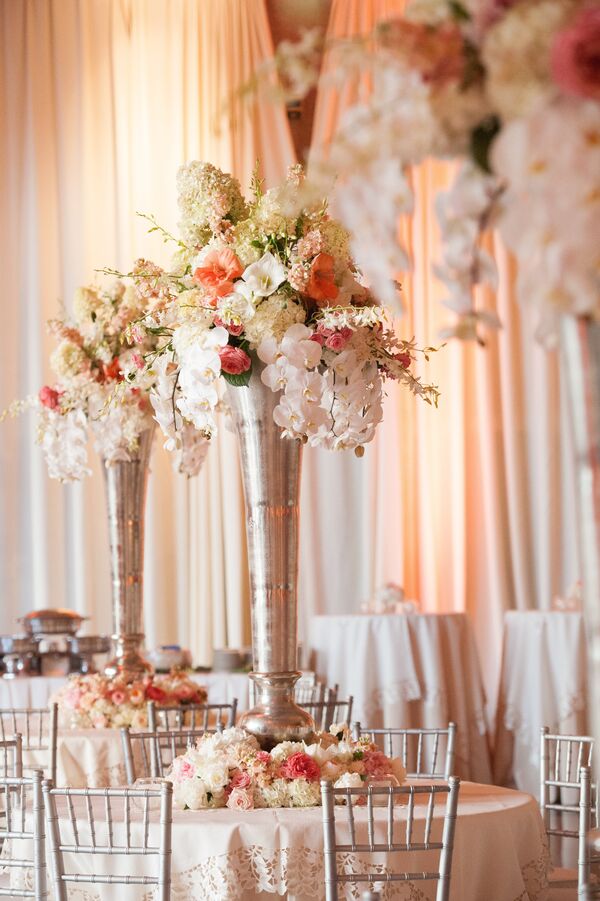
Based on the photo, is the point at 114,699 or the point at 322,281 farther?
the point at 114,699

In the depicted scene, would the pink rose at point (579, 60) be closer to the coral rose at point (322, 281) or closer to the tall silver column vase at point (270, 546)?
the coral rose at point (322, 281)

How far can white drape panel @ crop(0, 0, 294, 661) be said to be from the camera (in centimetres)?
919

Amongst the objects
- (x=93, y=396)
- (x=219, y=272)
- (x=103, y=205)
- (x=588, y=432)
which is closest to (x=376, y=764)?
(x=219, y=272)

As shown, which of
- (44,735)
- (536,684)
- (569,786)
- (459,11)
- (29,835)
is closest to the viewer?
(459,11)

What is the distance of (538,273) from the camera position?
1.15 meters

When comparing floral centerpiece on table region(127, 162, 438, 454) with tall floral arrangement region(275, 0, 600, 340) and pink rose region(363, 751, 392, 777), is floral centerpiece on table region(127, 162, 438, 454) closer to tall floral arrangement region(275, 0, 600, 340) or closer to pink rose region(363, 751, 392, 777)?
pink rose region(363, 751, 392, 777)

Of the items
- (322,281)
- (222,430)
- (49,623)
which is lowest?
(49,623)

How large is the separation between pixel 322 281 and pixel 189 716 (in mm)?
2885

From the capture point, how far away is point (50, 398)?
4.80m

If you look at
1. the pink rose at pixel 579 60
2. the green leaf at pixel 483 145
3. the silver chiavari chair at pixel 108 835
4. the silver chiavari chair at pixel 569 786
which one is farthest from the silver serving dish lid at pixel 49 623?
the pink rose at pixel 579 60

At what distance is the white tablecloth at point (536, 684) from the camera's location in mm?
6535

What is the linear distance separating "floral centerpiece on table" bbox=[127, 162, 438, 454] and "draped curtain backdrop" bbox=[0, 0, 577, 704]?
5862 mm

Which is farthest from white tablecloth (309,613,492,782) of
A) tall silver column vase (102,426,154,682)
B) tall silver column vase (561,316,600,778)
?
tall silver column vase (561,316,600,778)

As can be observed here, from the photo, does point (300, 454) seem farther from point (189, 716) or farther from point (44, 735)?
point (189, 716)
